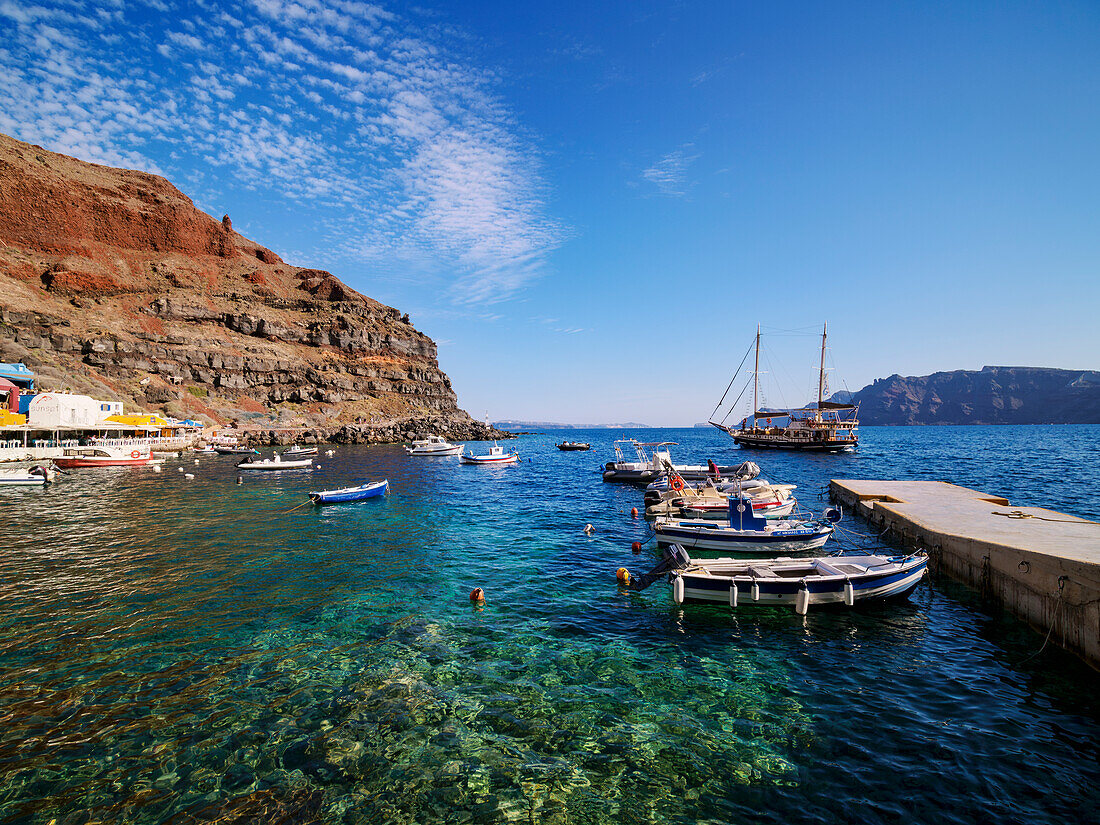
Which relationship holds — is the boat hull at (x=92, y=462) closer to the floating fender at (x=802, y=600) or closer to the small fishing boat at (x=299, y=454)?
the small fishing boat at (x=299, y=454)

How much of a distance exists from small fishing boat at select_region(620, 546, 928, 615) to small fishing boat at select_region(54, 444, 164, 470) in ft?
216

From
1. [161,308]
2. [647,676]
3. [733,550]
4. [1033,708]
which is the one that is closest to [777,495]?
[733,550]

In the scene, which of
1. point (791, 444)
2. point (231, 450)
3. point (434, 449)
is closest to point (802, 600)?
point (434, 449)

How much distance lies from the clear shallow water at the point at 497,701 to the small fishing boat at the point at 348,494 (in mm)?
12572

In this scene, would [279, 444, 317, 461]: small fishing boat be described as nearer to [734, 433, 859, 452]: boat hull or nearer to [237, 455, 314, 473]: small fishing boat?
[237, 455, 314, 473]: small fishing boat

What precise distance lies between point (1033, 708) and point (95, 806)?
691 inches

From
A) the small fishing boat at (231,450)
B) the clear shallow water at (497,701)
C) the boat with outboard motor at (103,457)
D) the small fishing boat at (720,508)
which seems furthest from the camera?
the small fishing boat at (231,450)

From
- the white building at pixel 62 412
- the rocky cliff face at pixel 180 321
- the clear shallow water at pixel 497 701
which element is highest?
the rocky cliff face at pixel 180 321

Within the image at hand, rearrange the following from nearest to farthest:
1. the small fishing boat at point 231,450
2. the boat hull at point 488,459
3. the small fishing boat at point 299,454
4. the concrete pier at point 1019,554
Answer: the concrete pier at point 1019,554
the boat hull at point 488,459
the small fishing boat at point 299,454
the small fishing boat at point 231,450

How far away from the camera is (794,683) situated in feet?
35.7

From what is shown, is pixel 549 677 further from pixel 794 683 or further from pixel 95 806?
pixel 95 806

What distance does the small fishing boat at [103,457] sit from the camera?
5144 cm

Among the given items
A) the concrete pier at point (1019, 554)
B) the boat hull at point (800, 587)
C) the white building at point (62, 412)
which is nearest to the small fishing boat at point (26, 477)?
the white building at point (62, 412)

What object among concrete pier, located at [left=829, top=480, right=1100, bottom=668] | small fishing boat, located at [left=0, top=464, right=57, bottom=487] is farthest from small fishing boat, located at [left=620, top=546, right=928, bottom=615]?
small fishing boat, located at [left=0, top=464, right=57, bottom=487]
